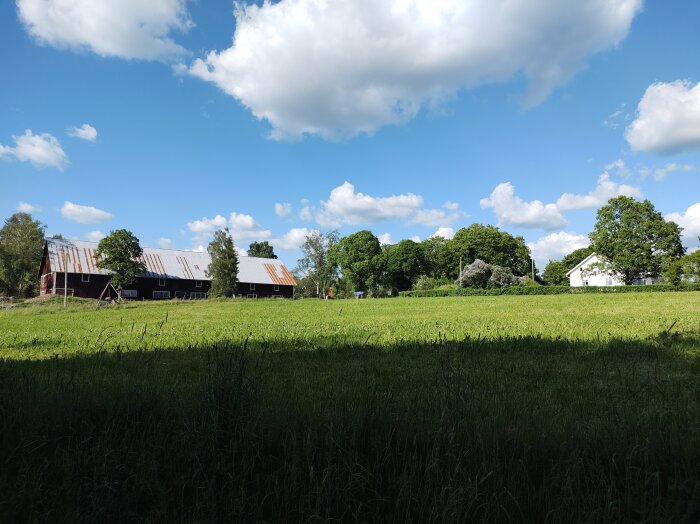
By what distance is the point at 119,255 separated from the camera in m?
48.0

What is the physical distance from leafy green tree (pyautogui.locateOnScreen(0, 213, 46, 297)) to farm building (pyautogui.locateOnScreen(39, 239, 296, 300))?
41.1ft

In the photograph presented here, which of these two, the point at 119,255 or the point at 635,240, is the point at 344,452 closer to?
the point at 119,255

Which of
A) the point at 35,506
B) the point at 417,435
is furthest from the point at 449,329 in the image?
the point at 35,506

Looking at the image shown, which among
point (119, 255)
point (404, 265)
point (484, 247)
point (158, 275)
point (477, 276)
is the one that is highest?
point (484, 247)

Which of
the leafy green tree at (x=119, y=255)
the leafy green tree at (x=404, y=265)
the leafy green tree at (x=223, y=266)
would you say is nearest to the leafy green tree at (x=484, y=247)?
the leafy green tree at (x=404, y=265)

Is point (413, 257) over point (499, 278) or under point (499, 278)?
over

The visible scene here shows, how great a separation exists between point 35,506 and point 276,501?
130cm

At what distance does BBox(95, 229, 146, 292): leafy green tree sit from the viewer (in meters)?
47.8

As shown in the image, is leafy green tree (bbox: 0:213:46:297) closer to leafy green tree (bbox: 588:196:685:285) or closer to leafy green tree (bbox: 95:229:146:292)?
leafy green tree (bbox: 95:229:146:292)

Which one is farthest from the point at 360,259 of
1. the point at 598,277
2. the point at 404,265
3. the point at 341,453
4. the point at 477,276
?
the point at 341,453

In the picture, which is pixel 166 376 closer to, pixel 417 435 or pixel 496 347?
pixel 417 435

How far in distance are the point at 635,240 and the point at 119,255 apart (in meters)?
71.1

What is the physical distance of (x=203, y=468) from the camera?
272cm

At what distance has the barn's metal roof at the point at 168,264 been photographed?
54.9 meters
